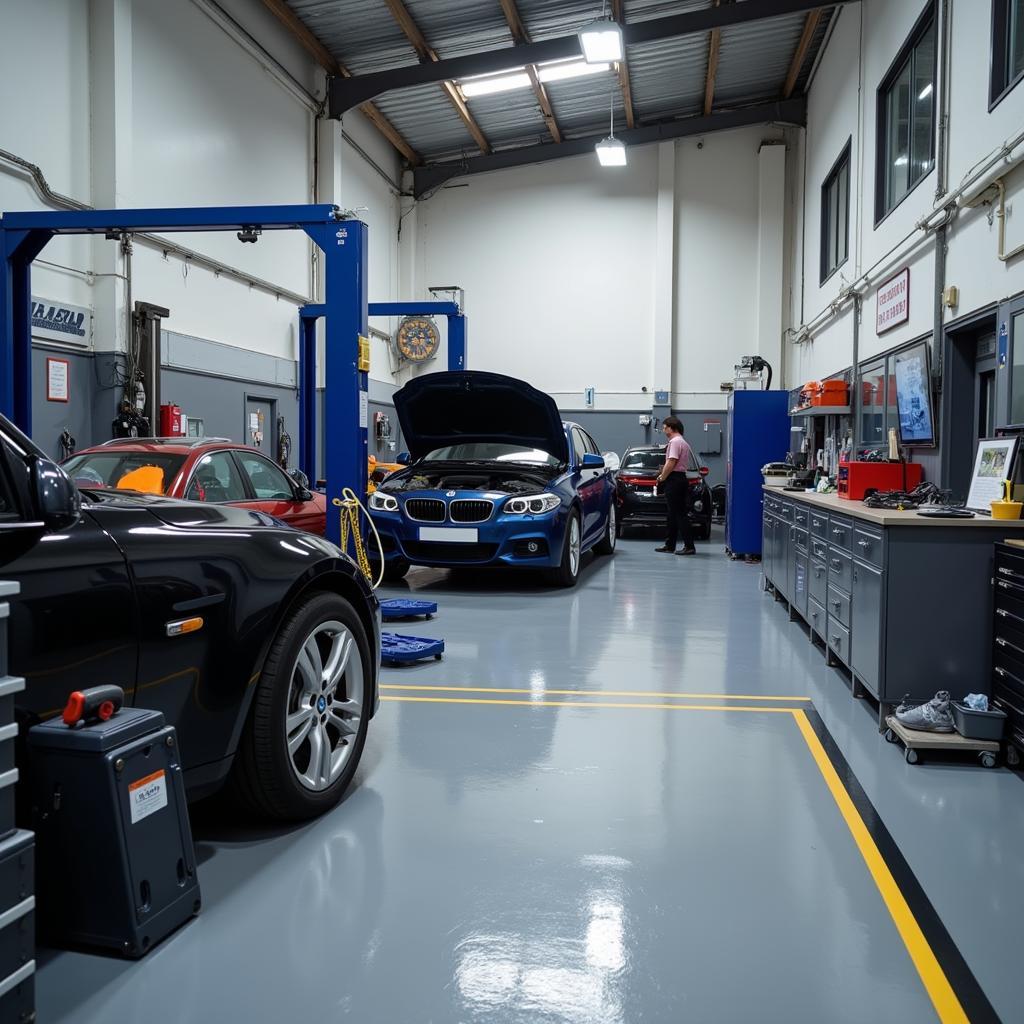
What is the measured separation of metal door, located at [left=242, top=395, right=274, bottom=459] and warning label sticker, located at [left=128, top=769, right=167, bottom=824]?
9299mm

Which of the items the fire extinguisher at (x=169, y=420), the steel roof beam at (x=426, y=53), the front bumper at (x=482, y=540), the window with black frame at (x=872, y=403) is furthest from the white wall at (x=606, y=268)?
the front bumper at (x=482, y=540)

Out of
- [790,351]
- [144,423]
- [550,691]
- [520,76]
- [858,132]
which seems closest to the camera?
[550,691]

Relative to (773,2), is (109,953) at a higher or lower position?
lower

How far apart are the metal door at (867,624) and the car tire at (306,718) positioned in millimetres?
2280

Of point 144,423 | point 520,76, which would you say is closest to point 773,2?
point 520,76

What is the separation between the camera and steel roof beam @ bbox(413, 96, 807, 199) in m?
15.0

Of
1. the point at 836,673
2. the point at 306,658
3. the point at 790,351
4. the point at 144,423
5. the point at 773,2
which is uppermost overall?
the point at 773,2

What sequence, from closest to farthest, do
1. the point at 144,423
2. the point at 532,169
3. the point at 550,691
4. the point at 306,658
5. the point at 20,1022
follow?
the point at 20,1022
the point at 306,658
the point at 550,691
the point at 144,423
the point at 532,169

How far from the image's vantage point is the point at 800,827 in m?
2.84

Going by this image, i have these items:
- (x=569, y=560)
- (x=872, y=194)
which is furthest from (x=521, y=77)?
(x=569, y=560)

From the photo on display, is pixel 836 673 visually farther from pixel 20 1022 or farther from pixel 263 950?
pixel 20 1022

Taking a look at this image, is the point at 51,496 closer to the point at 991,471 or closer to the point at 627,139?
the point at 991,471

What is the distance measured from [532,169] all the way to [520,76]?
321cm

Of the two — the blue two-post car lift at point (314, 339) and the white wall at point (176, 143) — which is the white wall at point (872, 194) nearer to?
the blue two-post car lift at point (314, 339)
